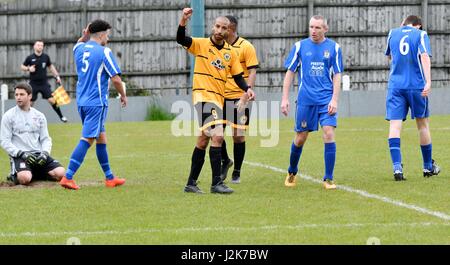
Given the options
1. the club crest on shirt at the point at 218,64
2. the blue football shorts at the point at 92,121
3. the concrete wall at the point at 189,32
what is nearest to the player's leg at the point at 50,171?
the blue football shorts at the point at 92,121

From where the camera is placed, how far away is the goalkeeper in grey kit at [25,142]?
43.9 feet

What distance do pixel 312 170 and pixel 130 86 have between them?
21.4m

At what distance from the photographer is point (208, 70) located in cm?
1191

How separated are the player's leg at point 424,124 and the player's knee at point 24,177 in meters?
5.02

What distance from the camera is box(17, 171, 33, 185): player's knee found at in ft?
43.6

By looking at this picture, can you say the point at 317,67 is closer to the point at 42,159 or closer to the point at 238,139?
the point at 238,139

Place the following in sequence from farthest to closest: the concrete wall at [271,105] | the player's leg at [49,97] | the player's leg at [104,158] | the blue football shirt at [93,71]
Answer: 1. the concrete wall at [271,105]
2. the player's leg at [49,97]
3. the player's leg at [104,158]
4. the blue football shirt at [93,71]

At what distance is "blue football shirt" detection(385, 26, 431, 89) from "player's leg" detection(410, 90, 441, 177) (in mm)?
156

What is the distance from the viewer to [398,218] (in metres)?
9.83

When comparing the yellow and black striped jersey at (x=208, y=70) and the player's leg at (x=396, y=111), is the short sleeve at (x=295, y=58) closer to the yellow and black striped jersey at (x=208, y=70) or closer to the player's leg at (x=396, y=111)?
the yellow and black striped jersey at (x=208, y=70)

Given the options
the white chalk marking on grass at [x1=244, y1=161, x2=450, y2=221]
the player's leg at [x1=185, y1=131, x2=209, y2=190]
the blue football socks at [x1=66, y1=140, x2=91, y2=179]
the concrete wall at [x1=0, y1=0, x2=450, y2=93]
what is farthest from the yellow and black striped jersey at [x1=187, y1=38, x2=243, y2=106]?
the concrete wall at [x1=0, y1=0, x2=450, y2=93]

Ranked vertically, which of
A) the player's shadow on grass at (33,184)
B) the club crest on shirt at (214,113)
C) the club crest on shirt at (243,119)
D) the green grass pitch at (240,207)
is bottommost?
the player's shadow on grass at (33,184)
